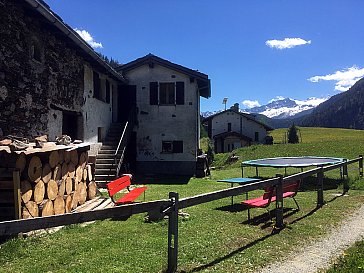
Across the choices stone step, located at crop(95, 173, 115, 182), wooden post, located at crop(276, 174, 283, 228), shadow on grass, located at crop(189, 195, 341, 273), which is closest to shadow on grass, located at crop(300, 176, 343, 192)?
shadow on grass, located at crop(189, 195, 341, 273)

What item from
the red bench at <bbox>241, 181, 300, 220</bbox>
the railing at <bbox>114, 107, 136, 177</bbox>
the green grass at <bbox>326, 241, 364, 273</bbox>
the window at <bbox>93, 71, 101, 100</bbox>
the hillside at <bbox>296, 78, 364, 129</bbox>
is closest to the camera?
the green grass at <bbox>326, 241, 364, 273</bbox>

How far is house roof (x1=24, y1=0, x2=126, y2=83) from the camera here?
9148 mm

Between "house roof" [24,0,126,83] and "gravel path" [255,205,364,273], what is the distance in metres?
8.25

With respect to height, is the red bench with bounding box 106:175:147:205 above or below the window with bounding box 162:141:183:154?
below

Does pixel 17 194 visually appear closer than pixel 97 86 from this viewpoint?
Yes

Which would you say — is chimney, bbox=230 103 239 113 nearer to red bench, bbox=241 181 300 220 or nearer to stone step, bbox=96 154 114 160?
stone step, bbox=96 154 114 160

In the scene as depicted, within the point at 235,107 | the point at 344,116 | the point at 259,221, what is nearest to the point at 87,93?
the point at 259,221

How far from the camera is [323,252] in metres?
5.59

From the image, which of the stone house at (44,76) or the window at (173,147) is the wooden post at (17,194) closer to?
the stone house at (44,76)

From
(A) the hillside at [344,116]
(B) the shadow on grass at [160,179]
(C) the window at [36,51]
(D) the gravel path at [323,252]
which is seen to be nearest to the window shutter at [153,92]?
(B) the shadow on grass at [160,179]

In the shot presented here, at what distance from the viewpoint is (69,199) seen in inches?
336

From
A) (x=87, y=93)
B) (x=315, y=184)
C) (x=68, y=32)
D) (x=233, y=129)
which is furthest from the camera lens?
(x=233, y=129)

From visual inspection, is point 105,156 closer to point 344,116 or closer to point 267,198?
point 267,198

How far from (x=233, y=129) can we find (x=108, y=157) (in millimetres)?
41579
